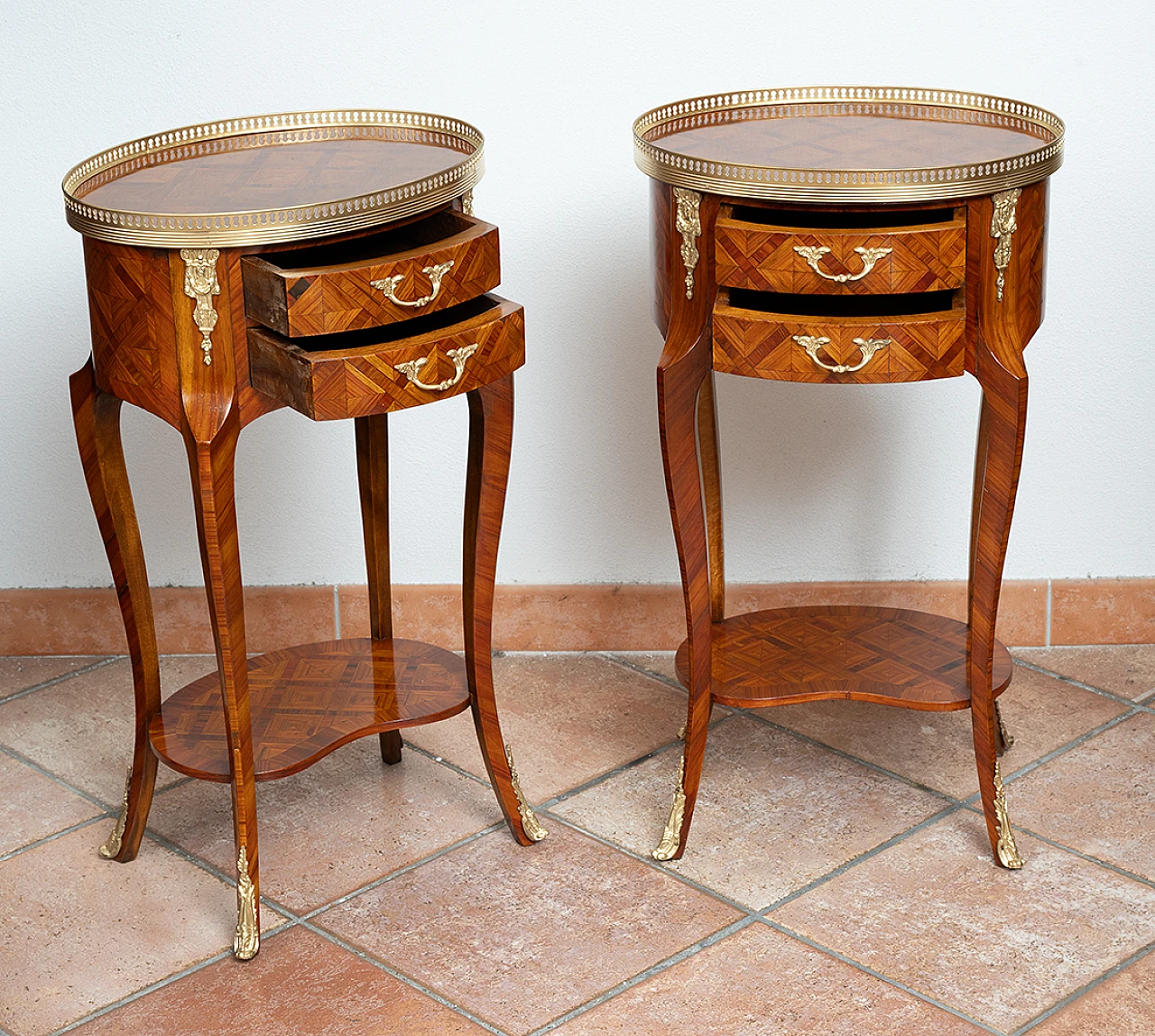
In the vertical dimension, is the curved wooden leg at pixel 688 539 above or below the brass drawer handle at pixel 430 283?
below

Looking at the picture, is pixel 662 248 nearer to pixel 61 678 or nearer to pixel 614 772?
pixel 614 772

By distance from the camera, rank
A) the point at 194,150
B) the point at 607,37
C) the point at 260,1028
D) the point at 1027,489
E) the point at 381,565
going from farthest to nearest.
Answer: the point at 1027,489 < the point at 607,37 < the point at 381,565 < the point at 194,150 < the point at 260,1028

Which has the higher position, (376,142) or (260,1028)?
(376,142)

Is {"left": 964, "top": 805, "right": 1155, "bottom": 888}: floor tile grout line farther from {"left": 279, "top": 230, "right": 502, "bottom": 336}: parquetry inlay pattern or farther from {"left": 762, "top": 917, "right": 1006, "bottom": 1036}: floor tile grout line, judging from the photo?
{"left": 279, "top": 230, "right": 502, "bottom": 336}: parquetry inlay pattern

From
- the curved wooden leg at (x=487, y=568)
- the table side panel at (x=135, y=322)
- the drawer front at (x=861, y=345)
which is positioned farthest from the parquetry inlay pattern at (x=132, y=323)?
the drawer front at (x=861, y=345)

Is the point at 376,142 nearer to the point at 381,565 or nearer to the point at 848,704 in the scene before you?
the point at 381,565

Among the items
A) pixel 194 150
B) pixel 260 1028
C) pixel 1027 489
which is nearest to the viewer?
pixel 260 1028

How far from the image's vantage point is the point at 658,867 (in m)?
2.35

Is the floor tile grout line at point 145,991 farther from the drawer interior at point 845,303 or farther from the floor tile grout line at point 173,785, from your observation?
the drawer interior at point 845,303

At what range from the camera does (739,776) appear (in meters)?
2.59

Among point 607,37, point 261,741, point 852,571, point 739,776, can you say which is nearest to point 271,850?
point 261,741

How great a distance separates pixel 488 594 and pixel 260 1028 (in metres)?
0.68

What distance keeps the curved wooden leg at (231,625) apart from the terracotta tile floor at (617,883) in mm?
86

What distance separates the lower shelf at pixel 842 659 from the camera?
236cm
